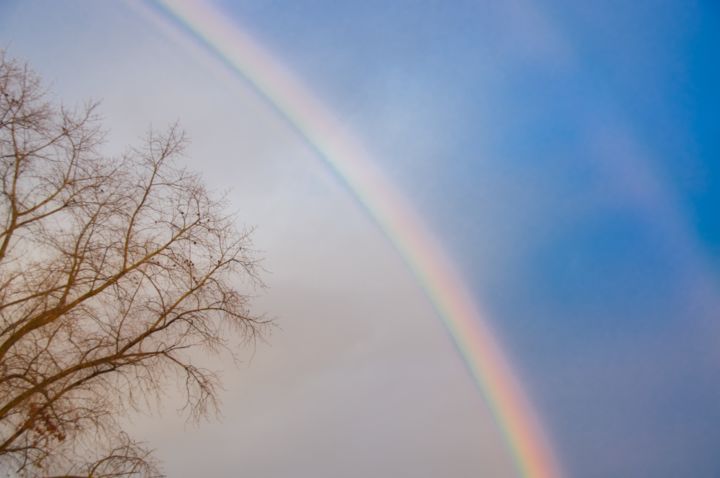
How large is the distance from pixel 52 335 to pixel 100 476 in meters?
1.68

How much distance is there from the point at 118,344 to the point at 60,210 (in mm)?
1844

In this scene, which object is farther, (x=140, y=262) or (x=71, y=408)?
(x=140, y=262)

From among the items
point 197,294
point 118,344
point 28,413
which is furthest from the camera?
point 197,294

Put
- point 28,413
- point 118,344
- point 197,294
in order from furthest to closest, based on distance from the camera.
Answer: point 197,294, point 118,344, point 28,413

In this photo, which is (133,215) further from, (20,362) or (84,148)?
(20,362)

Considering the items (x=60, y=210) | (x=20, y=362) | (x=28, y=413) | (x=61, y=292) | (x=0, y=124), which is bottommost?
(x=28, y=413)

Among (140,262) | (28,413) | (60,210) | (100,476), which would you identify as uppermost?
(60,210)

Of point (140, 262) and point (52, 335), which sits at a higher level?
point (140, 262)

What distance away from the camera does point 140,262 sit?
26.9ft

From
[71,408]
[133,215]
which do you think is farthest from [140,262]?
[71,408]

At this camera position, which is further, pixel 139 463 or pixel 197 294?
pixel 197 294

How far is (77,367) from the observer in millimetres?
7422

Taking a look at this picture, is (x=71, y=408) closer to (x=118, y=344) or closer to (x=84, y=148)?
(x=118, y=344)

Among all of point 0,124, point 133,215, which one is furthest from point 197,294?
point 0,124
